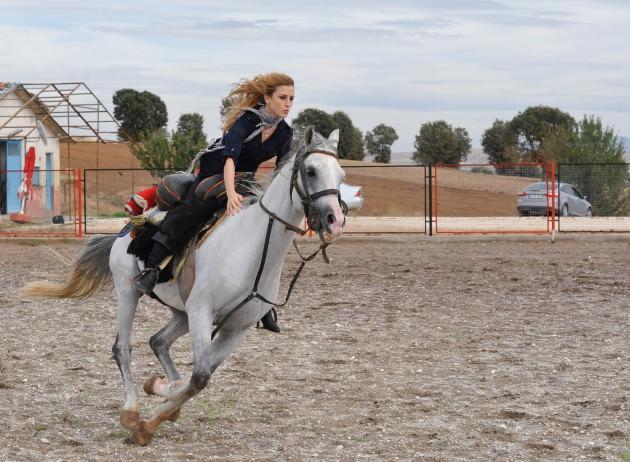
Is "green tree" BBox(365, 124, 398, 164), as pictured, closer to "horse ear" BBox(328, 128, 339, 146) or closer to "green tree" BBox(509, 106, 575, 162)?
"green tree" BBox(509, 106, 575, 162)

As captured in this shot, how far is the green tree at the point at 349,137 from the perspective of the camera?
94.6 m

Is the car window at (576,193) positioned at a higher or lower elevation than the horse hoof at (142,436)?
higher

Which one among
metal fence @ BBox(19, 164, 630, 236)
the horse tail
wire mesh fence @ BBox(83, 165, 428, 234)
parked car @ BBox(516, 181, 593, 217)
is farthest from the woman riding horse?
wire mesh fence @ BBox(83, 165, 428, 234)

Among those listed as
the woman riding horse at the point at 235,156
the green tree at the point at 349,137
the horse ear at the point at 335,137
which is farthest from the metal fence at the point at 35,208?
the green tree at the point at 349,137

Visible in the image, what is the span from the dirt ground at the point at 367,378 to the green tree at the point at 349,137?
78.4m

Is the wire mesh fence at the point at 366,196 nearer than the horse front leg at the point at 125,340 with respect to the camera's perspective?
No

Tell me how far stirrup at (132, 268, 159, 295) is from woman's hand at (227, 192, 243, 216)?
690 mm

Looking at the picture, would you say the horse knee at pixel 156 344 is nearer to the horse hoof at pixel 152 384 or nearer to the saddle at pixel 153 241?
the horse hoof at pixel 152 384

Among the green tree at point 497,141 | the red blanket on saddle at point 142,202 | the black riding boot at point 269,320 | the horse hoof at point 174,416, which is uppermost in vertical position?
the green tree at point 497,141

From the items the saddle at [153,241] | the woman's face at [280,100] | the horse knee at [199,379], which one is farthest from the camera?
the saddle at [153,241]

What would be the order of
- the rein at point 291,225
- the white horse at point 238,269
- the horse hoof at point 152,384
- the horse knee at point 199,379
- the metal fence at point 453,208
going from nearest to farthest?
the rein at point 291,225 → the white horse at point 238,269 → the horse knee at point 199,379 → the horse hoof at point 152,384 → the metal fence at point 453,208

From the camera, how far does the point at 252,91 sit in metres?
7.10

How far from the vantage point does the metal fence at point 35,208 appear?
29094mm

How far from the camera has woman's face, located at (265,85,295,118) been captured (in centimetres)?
696
